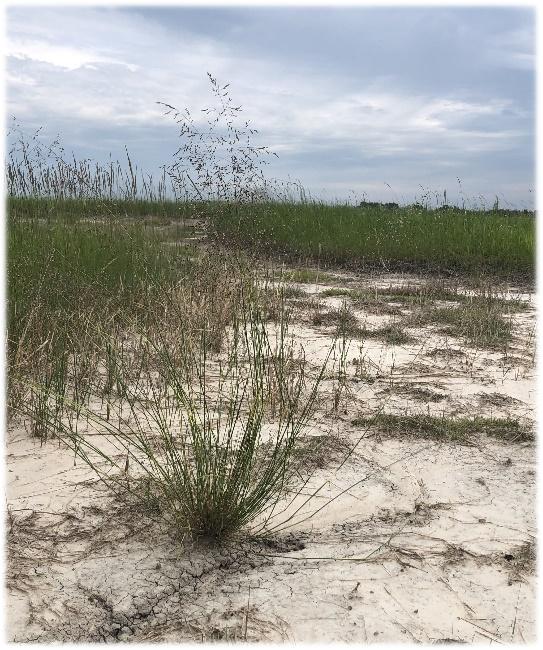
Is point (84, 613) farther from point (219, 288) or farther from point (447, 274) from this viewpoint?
point (447, 274)

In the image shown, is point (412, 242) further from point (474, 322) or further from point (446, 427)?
point (446, 427)

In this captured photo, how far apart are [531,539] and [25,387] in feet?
7.43

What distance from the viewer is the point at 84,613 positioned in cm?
175

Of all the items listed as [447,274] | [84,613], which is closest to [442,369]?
[84,613]

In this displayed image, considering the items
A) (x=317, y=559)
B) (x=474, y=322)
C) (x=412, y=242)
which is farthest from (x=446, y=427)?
(x=412, y=242)

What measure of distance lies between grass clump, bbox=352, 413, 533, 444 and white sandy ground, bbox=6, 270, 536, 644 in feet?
0.30

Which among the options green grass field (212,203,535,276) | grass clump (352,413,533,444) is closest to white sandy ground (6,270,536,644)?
grass clump (352,413,533,444)

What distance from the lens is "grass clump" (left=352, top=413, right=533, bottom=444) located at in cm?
305

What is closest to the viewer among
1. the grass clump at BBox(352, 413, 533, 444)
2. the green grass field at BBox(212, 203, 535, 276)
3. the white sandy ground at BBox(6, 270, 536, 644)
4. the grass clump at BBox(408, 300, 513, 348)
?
the white sandy ground at BBox(6, 270, 536, 644)

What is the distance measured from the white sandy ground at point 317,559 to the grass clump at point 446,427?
9cm

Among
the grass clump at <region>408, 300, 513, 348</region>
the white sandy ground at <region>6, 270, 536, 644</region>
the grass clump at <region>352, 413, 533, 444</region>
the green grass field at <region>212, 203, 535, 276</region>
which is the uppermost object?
the green grass field at <region>212, 203, 535, 276</region>

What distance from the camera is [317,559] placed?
2.02m

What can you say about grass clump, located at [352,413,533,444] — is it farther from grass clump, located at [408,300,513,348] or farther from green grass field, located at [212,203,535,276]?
green grass field, located at [212,203,535,276]

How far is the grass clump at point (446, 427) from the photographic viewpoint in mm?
3049
